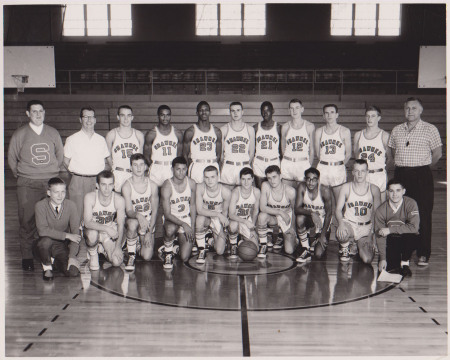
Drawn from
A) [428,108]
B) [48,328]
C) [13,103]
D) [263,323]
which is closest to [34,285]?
[48,328]

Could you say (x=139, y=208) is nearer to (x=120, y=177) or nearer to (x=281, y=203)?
(x=120, y=177)

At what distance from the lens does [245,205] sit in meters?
5.45

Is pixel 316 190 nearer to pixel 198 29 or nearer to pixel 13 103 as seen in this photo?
pixel 13 103

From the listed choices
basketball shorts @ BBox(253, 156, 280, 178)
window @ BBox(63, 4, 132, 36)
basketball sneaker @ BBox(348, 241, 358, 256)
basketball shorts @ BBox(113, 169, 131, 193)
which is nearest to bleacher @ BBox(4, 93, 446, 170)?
window @ BBox(63, 4, 132, 36)

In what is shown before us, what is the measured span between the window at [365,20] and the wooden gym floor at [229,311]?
13.1 m

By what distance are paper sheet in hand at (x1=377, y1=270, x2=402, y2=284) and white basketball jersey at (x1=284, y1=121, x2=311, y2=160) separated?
1726mm

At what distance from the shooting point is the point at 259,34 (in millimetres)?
17000

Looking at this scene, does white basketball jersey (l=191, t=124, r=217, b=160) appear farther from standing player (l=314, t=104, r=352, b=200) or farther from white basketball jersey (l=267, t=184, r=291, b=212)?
standing player (l=314, t=104, r=352, b=200)

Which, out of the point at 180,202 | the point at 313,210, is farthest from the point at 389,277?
the point at 180,202

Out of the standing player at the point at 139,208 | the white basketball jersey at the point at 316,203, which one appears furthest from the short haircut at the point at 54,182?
the white basketball jersey at the point at 316,203

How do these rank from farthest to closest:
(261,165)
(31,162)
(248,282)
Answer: (261,165), (31,162), (248,282)

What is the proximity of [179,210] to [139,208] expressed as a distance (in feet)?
1.31

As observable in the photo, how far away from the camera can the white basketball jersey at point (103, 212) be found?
16.2ft

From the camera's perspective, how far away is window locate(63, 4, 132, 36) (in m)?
16.6
